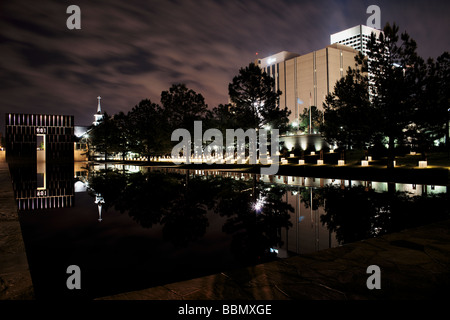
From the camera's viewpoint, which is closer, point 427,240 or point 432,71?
point 427,240

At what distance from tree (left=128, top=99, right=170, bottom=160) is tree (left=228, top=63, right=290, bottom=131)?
1202cm

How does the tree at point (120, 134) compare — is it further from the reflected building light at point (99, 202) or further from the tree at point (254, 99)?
the reflected building light at point (99, 202)

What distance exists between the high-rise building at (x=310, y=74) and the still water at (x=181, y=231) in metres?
106

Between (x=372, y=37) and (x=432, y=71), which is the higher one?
(x=372, y=37)

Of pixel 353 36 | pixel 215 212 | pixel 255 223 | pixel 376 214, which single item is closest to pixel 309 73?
pixel 353 36

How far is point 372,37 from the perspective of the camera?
21469mm

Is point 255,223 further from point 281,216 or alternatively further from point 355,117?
point 355,117

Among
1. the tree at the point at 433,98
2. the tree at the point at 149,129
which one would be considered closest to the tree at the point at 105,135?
the tree at the point at 149,129

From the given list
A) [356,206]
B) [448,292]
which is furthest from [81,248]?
[356,206]

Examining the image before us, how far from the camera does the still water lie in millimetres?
4020

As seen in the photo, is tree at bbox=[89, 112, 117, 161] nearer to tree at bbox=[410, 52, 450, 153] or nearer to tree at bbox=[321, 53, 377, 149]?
tree at bbox=[321, 53, 377, 149]

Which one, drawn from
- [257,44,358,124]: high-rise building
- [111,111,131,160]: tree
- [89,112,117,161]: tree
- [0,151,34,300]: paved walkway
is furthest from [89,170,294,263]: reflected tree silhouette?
[257,44,358,124]: high-rise building

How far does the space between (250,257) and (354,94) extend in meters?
21.3
